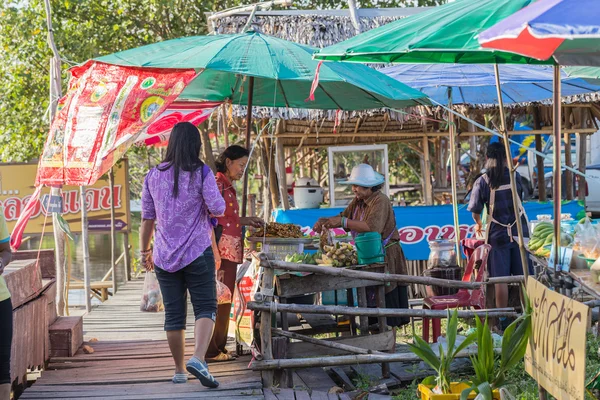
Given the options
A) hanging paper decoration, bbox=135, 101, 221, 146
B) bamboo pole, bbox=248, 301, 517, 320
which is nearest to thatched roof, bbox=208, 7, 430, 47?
hanging paper decoration, bbox=135, 101, 221, 146

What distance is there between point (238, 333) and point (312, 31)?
264 inches

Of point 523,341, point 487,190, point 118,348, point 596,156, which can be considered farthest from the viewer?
point 596,156

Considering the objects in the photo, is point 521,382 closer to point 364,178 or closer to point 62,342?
point 364,178

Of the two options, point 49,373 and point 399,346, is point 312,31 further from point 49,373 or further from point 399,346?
point 49,373

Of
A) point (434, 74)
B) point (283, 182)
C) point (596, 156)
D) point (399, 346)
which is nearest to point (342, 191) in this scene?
point (283, 182)

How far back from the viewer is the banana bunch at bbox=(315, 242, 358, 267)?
650 cm

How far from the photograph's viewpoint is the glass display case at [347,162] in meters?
11.9

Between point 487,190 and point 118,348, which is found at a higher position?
point 487,190

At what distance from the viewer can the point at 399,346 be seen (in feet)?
25.0

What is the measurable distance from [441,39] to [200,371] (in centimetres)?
271

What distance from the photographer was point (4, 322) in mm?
4613

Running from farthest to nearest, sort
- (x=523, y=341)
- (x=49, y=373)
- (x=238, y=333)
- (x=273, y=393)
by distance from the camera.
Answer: (x=238, y=333) < (x=49, y=373) < (x=273, y=393) < (x=523, y=341)

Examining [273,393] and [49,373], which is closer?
[273,393]

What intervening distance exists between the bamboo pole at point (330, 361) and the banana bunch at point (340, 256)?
85 centimetres
